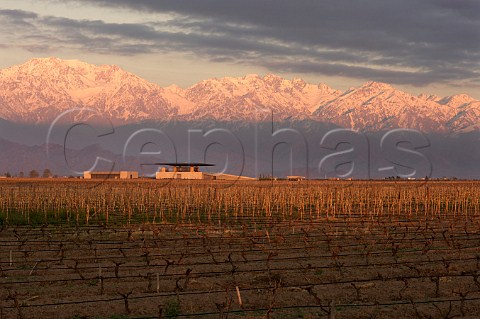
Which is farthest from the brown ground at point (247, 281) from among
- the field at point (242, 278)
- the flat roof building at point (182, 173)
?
the flat roof building at point (182, 173)

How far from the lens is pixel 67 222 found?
27031 millimetres

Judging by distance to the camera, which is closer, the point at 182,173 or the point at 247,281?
the point at 247,281

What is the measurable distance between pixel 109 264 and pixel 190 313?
6009mm

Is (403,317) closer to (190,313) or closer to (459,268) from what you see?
(190,313)

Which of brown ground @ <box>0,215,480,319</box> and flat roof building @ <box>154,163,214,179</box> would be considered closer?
brown ground @ <box>0,215,480,319</box>

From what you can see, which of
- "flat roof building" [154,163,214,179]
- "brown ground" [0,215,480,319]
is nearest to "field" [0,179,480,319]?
"brown ground" [0,215,480,319]

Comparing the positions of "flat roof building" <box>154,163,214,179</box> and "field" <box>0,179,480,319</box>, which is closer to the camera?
"field" <box>0,179,480,319</box>

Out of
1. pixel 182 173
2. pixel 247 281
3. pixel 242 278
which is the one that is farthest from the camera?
pixel 182 173

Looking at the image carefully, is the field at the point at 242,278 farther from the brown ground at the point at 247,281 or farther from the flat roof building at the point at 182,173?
the flat roof building at the point at 182,173

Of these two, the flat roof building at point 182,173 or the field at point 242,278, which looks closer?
the field at point 242,278

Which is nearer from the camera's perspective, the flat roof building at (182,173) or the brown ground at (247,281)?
the brown ground at (247,281)

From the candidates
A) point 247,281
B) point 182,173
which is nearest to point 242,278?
point 247,281

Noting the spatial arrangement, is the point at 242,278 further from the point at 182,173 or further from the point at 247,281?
the point at 182,173

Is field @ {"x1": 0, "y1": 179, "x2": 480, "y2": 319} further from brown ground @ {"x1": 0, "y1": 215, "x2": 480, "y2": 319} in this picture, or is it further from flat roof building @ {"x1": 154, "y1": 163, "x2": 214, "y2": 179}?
flat roof building @ {"x1": 154, "y1": 163, "x2": 214, "y2": 179}
